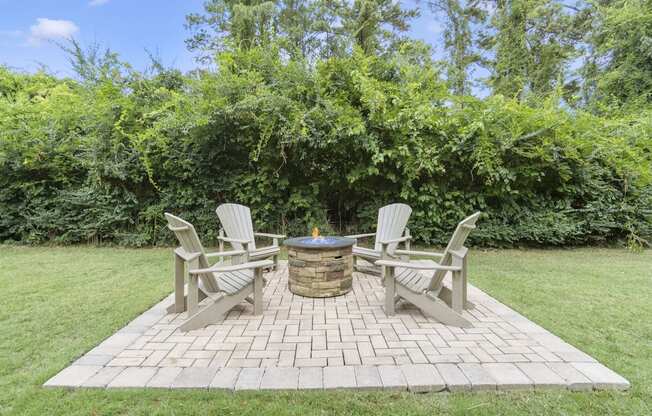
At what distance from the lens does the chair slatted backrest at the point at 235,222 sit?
156 inches

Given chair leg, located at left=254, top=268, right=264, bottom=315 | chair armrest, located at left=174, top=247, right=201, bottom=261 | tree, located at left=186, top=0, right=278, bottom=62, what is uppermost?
tree, located at left=186, top=0, right=278, bottom=62

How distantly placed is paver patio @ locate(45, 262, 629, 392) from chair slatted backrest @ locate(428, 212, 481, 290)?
1.09 ft

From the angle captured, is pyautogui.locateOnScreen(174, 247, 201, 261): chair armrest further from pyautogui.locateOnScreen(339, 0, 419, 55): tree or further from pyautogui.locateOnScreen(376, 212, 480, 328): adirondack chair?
pyautogui.locateOnScreen(339, 0, 419, 55): tree

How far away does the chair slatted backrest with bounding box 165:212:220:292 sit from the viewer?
8.29 ft

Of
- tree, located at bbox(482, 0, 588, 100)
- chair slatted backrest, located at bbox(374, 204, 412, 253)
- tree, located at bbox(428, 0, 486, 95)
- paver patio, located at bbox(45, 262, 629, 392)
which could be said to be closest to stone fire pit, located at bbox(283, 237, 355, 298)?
paver patio, located at bbox(45, 262, 629, 392)

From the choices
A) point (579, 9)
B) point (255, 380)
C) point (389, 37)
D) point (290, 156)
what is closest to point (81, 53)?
point (290, 156)

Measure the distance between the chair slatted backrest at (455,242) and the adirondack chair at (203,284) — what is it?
145cm

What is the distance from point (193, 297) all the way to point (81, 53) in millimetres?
7182

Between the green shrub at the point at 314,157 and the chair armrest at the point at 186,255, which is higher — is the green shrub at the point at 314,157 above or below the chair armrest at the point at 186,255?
above

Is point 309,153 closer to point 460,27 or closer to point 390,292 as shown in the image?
point 390,292

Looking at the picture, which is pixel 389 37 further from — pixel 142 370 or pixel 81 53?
pixel 142 370

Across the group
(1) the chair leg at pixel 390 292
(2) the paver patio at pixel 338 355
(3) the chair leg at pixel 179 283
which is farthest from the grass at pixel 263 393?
(1) the chair leg at pixel 390 292

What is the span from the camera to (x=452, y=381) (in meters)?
1.84

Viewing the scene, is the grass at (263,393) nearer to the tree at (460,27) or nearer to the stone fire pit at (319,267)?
the stone fire pit at (319,267)
